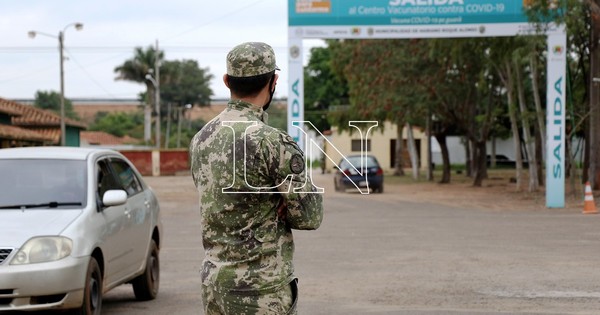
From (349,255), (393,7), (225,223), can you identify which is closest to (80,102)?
(393,7)

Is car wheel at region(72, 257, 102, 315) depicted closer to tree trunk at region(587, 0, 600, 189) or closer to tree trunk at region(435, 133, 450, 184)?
tree trunk at region(587, 0, 600, 189)

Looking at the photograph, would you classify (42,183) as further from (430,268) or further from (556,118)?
(556,118)

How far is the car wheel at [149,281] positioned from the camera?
10.3 m

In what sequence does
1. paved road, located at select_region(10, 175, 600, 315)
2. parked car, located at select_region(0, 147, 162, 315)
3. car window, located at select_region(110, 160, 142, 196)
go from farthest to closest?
car window, located at select_region(110, 160, 142, 196) → paved road, located at select_region(10, 175, 600, 315) → parked car, located at select_region(0, 147, 162, 315)

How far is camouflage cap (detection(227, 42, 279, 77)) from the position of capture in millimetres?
3898

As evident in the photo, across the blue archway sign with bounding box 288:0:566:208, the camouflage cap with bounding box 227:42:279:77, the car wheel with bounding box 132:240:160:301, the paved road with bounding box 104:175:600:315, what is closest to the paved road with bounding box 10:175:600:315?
the paved road with bounding box 104:175:600:315

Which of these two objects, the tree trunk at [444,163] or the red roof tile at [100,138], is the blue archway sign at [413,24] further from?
the red roof tile at [100,138]

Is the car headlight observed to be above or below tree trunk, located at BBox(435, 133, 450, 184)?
above

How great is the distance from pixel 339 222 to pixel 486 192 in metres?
17.7

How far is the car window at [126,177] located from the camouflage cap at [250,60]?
6.28m

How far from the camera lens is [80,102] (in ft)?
430

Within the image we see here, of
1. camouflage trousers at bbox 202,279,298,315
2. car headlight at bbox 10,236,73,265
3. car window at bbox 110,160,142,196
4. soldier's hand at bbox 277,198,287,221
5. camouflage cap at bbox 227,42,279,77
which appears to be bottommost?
car headlight at bbox 10,236,73,265

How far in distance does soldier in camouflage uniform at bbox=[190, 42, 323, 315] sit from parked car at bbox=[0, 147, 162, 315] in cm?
420

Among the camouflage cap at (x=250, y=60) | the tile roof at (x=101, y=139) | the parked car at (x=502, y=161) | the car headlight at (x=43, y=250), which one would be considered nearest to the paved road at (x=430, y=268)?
the car headlight at (x=43, y=250)
